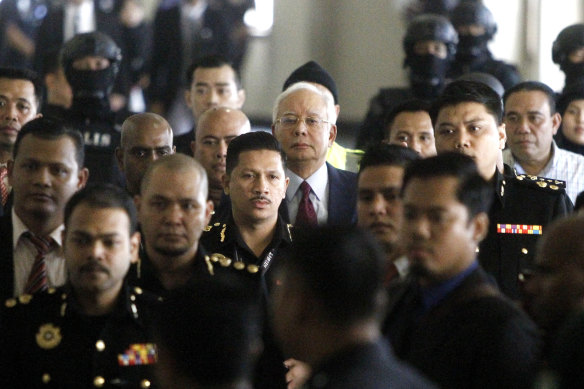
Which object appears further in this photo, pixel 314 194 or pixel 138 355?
pixel 314 194

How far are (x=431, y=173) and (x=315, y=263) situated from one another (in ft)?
3.58

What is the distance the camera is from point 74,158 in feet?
17.5

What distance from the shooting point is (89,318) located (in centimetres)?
445

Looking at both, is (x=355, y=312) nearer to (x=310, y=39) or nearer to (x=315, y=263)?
(x=315, y=263)

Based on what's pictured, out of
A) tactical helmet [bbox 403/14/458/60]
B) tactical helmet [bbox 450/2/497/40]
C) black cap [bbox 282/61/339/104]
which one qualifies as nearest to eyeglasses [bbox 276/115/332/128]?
black cap [bbox 282/61/339/104]

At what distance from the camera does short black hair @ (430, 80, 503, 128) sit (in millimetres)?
5840

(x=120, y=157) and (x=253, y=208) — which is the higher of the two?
(x=120, y=157)

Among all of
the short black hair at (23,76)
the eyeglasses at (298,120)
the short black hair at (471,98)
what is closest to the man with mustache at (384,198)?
the short black hair at (471,98)

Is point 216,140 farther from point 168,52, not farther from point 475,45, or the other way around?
point 168,52

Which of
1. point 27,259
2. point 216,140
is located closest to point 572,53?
point 216,140

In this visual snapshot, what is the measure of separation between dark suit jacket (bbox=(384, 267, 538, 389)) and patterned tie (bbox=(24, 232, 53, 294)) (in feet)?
5.07

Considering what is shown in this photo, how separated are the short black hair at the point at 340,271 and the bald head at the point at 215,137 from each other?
3.16 m

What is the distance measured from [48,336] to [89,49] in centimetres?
338

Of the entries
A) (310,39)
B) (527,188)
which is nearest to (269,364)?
(527,188)
